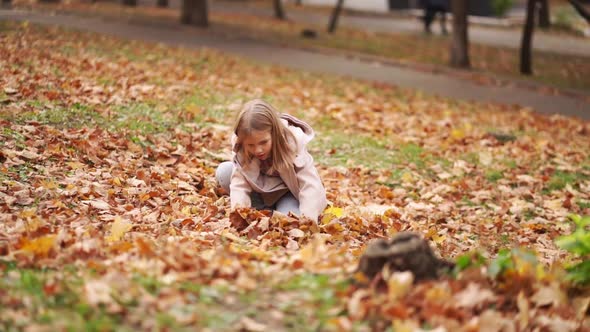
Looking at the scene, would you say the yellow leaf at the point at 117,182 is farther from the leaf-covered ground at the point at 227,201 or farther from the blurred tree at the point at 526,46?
the blurred tree at the point at 526,46

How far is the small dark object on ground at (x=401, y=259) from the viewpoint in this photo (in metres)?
3.15

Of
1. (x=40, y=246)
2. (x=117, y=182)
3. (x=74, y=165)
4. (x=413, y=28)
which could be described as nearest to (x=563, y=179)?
(x=117, y=182)

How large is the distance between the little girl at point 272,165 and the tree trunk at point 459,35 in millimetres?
11616

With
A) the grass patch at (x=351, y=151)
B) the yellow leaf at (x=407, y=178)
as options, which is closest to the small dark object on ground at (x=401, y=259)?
the yellow leaf at (x=407, y=178)

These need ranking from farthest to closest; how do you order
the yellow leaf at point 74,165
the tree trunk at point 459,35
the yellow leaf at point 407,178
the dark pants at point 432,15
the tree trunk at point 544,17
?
the tree trunk at point 544,17
the dark pants at point 432,15
the tree trunk at point 459,35
the yellow leaf at point 407,178
the yellow leaf at point 74,165

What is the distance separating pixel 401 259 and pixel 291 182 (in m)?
2.19

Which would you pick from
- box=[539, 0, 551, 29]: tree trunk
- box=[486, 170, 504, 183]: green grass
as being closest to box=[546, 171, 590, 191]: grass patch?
box=[486, 170, 504, 183]: green grass

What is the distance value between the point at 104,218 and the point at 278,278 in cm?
197

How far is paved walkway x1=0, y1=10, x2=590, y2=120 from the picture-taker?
1330 cm

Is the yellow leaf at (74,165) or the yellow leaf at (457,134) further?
the yellow leaf at (457,134)

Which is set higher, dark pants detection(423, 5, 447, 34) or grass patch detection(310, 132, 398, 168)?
grass patch detection(310, 132, 398, 168)

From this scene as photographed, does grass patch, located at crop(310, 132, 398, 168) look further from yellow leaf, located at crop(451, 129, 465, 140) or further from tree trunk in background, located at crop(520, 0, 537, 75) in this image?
tree trunk in background, located at crop(520, 0, 537, 75)

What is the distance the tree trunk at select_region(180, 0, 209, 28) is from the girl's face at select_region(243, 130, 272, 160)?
48.1 ft

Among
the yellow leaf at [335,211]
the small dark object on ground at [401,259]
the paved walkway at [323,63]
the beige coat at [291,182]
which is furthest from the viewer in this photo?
the paved walkway at [323,63]
